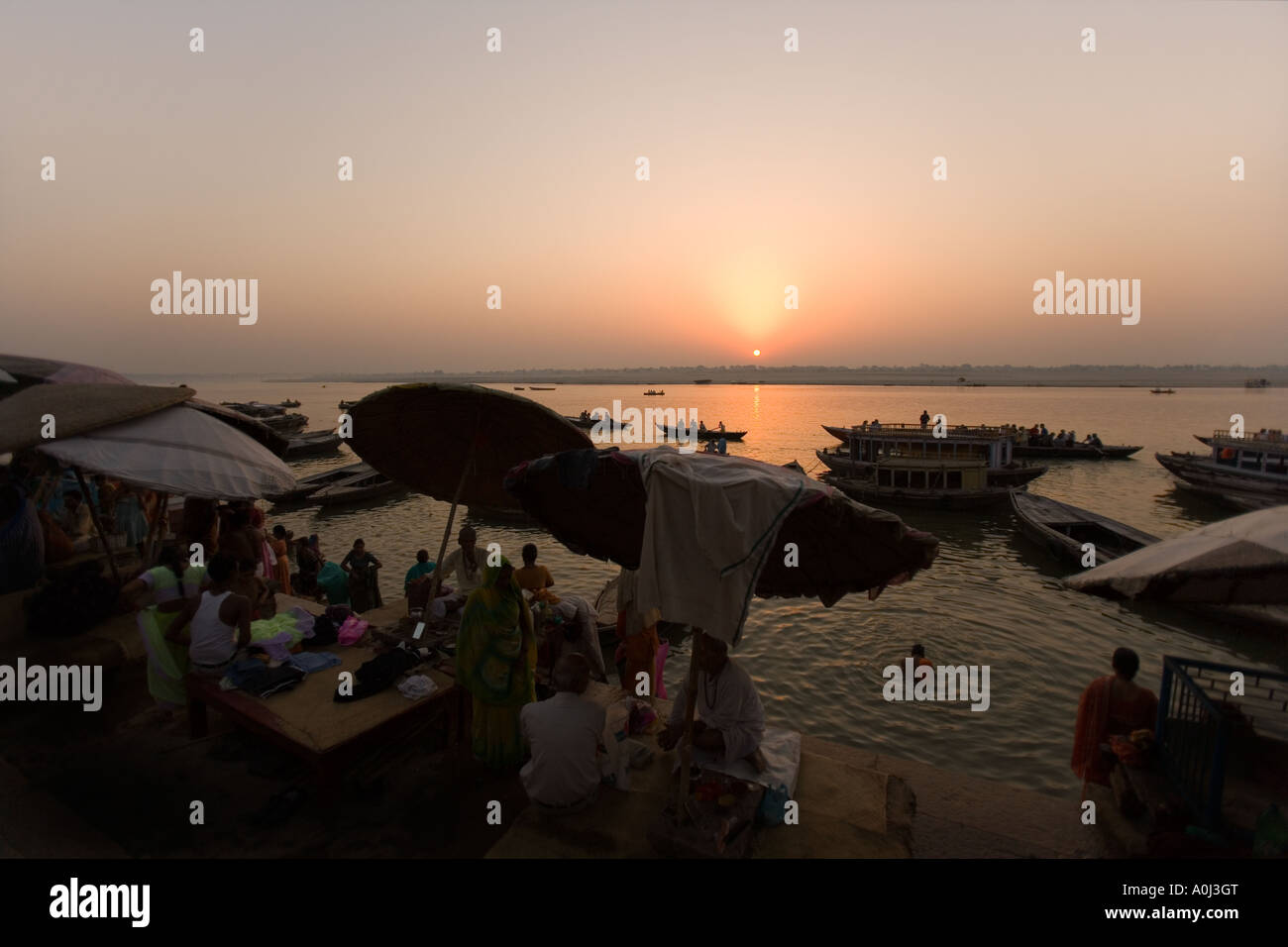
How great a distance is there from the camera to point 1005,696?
38.5 feet

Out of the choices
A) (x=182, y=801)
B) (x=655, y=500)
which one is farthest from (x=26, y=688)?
(x=655, y=500)

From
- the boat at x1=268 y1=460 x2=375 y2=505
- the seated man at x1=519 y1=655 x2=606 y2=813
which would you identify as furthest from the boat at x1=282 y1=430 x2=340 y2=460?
the seated man at x1=519 y1=655 x2=606 y2=813

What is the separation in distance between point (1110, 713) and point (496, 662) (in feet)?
19.6

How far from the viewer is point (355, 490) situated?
2925cm

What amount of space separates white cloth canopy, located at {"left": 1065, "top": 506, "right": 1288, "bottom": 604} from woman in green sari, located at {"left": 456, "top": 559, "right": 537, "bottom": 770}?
463 cm

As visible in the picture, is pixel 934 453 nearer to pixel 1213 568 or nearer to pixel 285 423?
pixel 1213 568

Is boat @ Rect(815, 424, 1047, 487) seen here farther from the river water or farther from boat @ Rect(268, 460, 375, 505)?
boat @ Rect(268, 460, 375, 505)

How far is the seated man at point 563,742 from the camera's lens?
177 inches

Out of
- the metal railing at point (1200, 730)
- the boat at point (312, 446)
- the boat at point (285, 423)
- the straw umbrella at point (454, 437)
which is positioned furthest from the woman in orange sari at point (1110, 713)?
the boat at point (285, 423)

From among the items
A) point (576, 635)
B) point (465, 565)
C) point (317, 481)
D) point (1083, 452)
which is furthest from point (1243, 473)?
point (317, 481)

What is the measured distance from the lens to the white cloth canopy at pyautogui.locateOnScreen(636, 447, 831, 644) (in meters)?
3.58

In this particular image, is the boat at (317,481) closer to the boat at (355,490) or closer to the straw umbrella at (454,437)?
the boat at (355,490)
